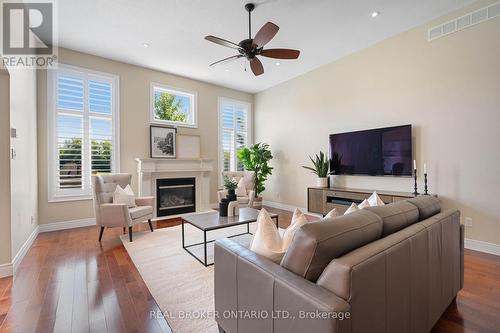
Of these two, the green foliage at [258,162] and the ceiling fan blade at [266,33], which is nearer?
the ceiling fan blade at [266,33]

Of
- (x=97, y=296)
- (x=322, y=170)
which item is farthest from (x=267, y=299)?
(x=322, y=170)

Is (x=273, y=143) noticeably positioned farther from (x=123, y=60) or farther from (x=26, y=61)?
(x=26, y=61)

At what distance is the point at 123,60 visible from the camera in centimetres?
479

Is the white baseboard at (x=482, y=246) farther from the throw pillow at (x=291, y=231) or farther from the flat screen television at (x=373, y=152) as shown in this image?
the throw pillow at (x=291, y=231)

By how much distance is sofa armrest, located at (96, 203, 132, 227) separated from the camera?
3.48 m

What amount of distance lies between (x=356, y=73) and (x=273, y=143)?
2.70 m

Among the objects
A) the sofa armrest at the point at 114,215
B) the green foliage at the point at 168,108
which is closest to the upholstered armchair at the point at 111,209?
the sofa armrest at the point at 114,215

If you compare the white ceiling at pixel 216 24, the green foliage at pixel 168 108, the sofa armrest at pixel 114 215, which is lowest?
the sofa armrest at pixel 114 215

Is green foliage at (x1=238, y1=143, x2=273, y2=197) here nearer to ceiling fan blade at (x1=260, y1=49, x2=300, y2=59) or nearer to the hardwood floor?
ceiling fan blade at (x1=260, y1=49, x2=300, y2=59)

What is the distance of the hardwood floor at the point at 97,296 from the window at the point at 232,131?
151 inches

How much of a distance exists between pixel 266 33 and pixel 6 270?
12.5 ft

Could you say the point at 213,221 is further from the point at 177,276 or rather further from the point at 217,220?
the point at 177,276

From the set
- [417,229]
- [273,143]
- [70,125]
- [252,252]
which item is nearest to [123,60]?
[70,125]

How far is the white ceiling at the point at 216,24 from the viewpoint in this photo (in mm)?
3148
